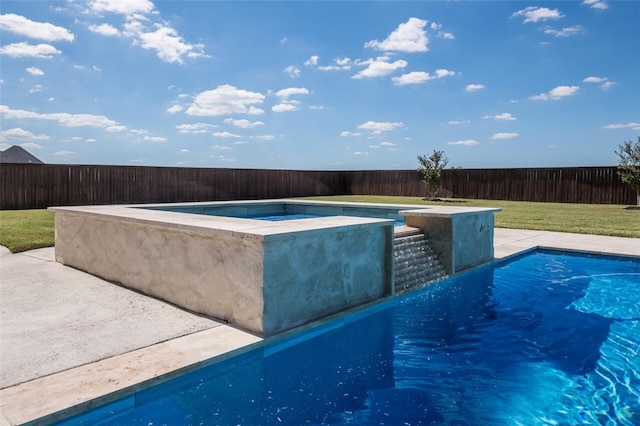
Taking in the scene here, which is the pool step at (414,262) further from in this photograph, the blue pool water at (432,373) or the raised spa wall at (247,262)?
the raised spa wall at (247,262)

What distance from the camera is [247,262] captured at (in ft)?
12.5

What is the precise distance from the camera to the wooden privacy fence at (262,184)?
1606 centimetres

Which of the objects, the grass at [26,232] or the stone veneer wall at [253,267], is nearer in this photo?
the stone veneer wall at [253,267]

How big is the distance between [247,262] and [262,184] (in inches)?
765

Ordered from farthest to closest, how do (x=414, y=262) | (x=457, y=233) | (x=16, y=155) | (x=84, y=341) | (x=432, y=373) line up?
(x=16, y=155), (x=457, y=233), (x=414, y=262), (x=84, y=341), (x=432, y=373)

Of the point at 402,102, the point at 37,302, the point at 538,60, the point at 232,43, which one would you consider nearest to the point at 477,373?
the point at 37,302

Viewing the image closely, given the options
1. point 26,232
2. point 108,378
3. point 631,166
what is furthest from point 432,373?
point 631,166

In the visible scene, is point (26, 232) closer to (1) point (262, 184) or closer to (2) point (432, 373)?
(2) point (432, 373)

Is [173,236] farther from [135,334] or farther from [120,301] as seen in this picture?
[135,334]

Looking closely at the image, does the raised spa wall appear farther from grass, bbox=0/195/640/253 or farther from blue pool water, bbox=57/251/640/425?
grass, bbox=0/195/640/253

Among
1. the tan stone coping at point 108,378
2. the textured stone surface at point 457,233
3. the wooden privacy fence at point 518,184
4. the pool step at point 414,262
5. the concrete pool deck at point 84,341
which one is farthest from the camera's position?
the wooden privacy fence at point 518,184

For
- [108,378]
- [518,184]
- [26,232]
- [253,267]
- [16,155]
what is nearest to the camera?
[108,378]

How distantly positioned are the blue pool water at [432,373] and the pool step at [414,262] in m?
0.44

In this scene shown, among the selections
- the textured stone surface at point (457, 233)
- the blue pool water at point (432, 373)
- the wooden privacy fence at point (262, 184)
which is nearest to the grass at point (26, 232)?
the wooden privacy fence at point (262, 184)
